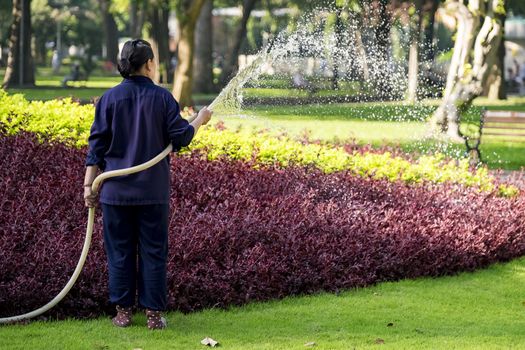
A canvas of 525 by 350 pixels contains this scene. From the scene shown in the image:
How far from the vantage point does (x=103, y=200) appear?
561 centimetres

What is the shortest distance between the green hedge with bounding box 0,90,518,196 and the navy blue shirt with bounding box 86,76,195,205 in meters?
3.88

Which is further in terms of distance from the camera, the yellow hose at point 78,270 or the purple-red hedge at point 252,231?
the purple-red hedge at point 252,231

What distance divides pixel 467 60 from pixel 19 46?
20.5 metres

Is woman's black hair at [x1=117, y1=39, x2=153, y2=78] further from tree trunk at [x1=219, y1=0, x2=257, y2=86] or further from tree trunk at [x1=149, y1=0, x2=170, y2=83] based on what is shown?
tree trunk at [x1=219, y1=0, x2=257, y2=86]

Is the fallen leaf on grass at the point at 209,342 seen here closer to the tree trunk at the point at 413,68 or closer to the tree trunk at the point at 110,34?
the tree trunk at the point at 413,68

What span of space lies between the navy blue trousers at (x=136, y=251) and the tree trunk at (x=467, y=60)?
37.7 feet

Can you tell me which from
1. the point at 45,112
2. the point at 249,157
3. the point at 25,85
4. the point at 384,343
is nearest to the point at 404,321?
the point at 384,343

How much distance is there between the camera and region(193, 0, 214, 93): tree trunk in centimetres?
3300

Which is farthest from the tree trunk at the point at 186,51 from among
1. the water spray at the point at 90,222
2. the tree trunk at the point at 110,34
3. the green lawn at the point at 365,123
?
the tree trunk at the point at 110,34

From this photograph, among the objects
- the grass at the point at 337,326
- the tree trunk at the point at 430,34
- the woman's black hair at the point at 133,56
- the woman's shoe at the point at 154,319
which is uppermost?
the tree trunk at the point at 430,34

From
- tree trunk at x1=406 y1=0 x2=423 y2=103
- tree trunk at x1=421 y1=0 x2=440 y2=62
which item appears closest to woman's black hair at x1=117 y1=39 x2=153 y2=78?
tree trunk at x1=406 y1=0 x2=423 y2=103

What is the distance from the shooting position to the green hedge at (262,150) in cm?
967

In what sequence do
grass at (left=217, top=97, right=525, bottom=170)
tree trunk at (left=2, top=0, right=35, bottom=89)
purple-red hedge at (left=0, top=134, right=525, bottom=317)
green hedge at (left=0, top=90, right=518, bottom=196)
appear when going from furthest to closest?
tree trunk at (left=2, top=0, right=35, bottom=89)
grass at (left=217, top=97, right=525, bottom=170)
green hedge at (left=0, top=90, right=518, bottom=196)
purple-red hedge at (left=0, top=134, right=525, bottom=317)

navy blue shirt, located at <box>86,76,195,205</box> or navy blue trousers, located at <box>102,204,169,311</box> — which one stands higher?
navy blue shirt, located at <box>86,76,195,205</box>
